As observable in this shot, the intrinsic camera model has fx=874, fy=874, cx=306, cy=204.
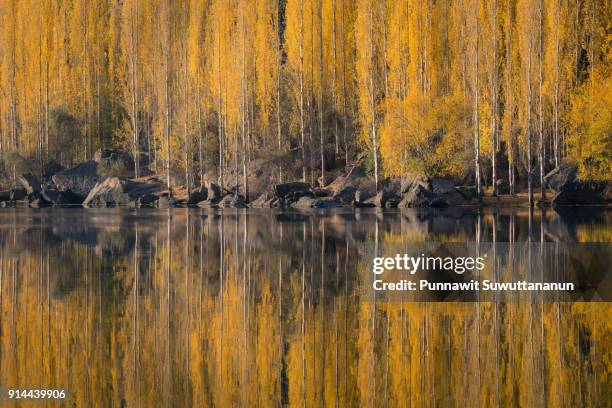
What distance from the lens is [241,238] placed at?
65.3 ft

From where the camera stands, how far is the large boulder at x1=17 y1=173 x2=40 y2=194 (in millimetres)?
50594

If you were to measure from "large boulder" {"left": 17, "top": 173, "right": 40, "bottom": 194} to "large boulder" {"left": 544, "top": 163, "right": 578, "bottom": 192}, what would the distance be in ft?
94.6

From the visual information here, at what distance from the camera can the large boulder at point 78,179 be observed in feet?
170

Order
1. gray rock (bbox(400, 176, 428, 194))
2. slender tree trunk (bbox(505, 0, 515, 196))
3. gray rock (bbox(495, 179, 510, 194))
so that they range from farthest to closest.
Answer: gray rock (bbox(495, 179, 510, 194))
gray rock (bbox(400, 176, 428, 194))
slender tree trunk (bbox(505, 0, 515, 196))

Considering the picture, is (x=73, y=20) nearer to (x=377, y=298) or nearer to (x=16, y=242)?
(x=16, y=242)

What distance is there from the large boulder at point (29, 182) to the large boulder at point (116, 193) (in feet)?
13.2

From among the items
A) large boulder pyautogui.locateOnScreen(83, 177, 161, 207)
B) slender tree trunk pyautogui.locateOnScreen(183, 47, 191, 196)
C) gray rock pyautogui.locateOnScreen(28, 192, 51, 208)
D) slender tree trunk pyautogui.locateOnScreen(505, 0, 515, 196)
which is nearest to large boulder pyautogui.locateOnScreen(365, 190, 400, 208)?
slender tree trunk pyautogui.locateOnScreen(505, 0, 515, 196)

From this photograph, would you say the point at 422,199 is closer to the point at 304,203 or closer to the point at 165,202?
the point at 304,203

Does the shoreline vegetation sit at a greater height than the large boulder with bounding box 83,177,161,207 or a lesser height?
greater

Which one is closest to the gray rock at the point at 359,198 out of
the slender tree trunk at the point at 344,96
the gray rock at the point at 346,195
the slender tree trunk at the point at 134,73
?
the gray rock at the point at 346,195

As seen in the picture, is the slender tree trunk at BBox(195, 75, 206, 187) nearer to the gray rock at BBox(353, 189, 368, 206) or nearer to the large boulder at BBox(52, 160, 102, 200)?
the large boulder at BBox(52, 160, 102, 200)

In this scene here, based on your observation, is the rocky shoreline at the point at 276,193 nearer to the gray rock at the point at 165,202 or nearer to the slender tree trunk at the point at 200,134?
the gray rock at the point at 165,202

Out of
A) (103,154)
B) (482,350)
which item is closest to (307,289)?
(482,350)

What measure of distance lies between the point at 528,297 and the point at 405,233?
382 inches
